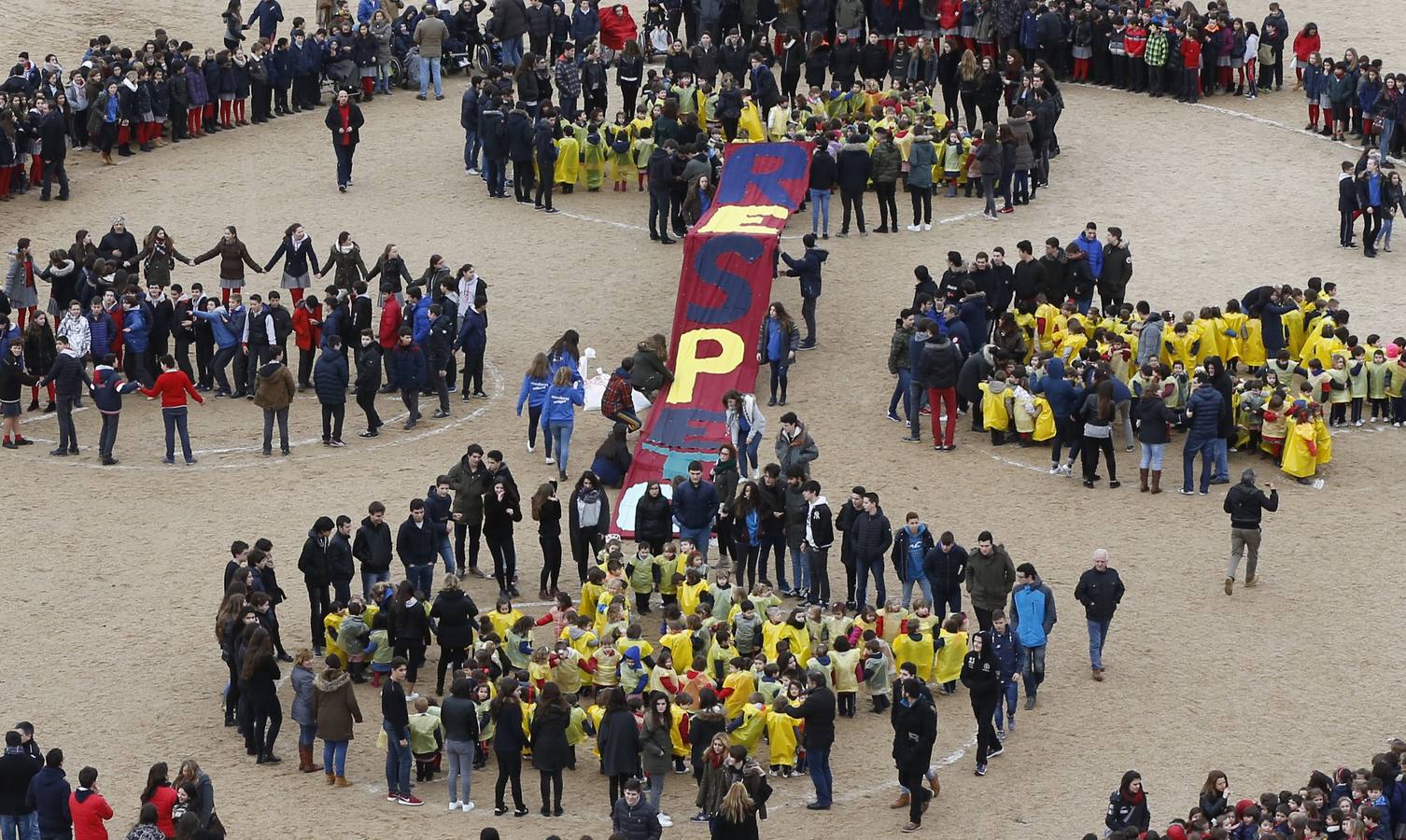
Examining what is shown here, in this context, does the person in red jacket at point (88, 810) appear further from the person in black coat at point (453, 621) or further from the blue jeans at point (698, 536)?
the blue jeans at point (698, 536)

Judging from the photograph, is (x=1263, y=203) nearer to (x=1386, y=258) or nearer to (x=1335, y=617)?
(x=1386, y=258)

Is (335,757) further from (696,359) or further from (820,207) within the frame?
(820,207)

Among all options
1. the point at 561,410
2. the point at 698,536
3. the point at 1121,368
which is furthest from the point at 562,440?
the point at 1121,368

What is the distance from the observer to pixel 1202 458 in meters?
32.6

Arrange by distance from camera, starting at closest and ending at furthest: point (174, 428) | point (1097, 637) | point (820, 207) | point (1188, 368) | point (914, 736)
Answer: point (914, 736) < point (1097, 637) < point (174, 428) < point (1188, 368) < point (820, 207)

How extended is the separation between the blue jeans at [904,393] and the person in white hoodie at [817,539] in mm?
4912

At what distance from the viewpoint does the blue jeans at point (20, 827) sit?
79.2 ft

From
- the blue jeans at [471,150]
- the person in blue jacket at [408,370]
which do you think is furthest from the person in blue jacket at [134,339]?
the blue jeans at [471,150]

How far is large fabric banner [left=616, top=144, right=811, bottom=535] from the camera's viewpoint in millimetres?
33000

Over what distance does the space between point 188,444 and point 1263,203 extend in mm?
19160

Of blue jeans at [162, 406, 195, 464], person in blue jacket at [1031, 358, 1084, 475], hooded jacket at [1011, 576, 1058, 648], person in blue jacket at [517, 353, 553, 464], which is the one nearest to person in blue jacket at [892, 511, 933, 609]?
hooded jacket at [1011, 576, 1058, 648]

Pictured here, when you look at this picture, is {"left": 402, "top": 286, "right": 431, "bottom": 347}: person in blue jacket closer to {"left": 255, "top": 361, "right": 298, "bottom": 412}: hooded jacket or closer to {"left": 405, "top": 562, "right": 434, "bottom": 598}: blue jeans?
{"left": 255, "top": 361, "right": 298, "bottom": 412}: hooded jacket

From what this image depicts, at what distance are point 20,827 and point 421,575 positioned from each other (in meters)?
6.34

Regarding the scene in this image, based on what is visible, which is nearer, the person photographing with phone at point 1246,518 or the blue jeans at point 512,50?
the person photographing with phone at point 1246,518
